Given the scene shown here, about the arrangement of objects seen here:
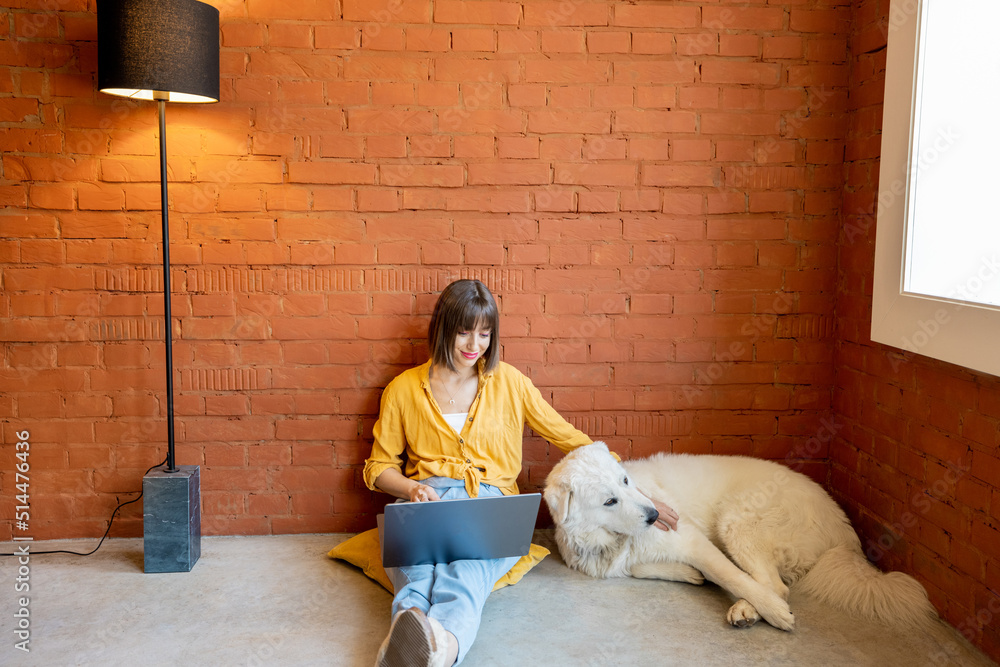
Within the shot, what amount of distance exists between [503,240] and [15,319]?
1.99 meters

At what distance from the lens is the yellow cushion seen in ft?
8.08

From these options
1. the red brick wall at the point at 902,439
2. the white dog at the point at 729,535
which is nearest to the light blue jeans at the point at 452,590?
the white dog at the point at 729,535

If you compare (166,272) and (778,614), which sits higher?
(166,272)

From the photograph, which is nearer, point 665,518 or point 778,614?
point 778,614

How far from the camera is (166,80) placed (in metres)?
2.29

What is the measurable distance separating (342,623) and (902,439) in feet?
6.83

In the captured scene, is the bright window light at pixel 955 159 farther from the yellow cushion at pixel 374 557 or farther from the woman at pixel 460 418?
the yellow cushion at pixel 374 557

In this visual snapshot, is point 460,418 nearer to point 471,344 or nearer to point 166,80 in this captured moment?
point 471,344

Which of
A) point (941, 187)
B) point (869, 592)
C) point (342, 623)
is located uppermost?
point (941, 187)

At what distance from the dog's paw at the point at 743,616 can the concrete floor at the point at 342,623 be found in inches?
1.0

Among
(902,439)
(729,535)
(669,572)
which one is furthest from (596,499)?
(902,439)

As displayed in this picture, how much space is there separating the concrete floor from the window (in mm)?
983

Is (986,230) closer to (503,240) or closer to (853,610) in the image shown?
(853,610)

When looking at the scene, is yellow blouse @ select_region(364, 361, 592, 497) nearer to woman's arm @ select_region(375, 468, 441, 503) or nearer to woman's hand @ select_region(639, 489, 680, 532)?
woman's arm @ select_region(375, 468, 441, 503)
